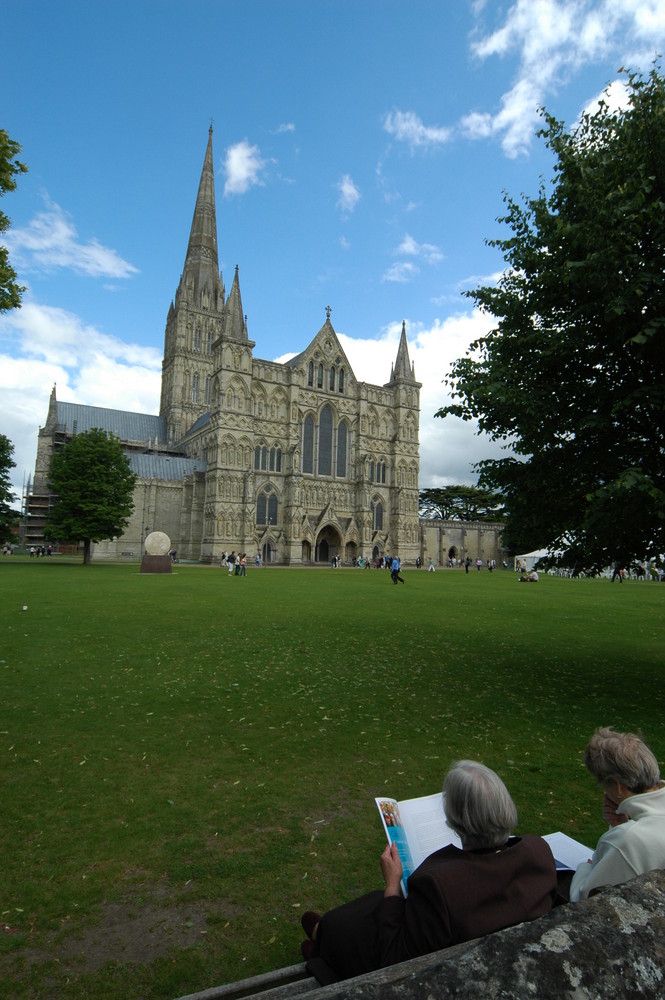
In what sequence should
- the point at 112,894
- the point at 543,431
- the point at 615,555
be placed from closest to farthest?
1. the point at 112,894
2. the point at 543,431
3. the point at 615,555

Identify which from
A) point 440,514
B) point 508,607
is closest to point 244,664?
point 508,607

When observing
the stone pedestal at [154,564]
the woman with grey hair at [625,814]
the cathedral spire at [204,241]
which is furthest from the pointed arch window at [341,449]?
the woman with grey hair at [625,814]

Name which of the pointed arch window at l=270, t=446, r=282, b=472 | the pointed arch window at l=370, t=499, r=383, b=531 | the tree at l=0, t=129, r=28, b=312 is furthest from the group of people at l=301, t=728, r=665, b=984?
the pointed arch window at l=370, t=499, r=383, b=531

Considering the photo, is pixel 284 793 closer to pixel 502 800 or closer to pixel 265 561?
pixel 502 800

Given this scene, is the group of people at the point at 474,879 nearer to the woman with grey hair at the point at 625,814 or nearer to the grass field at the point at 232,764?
the woman with grey hair at the point at 625,814

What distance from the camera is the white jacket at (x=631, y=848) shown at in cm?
246

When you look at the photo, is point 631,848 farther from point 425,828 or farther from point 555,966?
point 555,966

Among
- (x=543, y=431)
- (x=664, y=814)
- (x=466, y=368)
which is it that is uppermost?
(x=466, y=368)

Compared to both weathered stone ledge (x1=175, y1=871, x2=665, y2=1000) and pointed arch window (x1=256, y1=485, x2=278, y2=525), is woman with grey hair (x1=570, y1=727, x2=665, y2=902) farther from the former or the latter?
pointed arch window (x1=256, y1=485, x2=278, y2=525)

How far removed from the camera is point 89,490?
140 ft

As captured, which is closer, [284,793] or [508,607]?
[284,793]

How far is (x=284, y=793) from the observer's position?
17.9 feet

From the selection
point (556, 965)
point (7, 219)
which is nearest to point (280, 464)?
point (7, 219)

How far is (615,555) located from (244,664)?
675 cm
